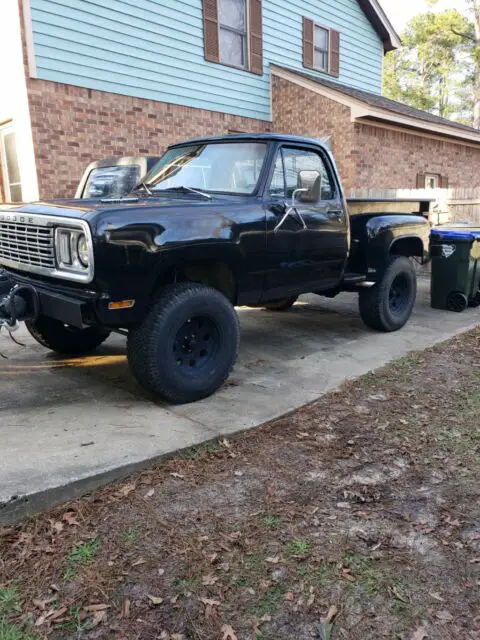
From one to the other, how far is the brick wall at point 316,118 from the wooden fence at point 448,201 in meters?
1.29

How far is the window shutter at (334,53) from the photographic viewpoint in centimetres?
1440

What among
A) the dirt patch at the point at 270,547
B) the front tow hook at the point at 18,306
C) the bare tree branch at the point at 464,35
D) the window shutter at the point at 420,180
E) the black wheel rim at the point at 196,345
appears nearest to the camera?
the dirt patch at the point at 270,547

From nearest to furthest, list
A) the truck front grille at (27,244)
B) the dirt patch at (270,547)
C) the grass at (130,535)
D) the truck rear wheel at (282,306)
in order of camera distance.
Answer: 1. the dirt patch at (270,547)
2. the grass at (130,535)
3. the truck front grille at (27,244)
4. the truck rear wheel at (282,306)

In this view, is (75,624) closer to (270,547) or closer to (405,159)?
(270,547)

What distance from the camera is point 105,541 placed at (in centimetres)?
253

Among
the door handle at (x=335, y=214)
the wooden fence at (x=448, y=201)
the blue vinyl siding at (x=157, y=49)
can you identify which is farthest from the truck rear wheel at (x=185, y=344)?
A: the blue vinyl siding at (x=157, y=49)

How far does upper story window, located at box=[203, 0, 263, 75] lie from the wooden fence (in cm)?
408

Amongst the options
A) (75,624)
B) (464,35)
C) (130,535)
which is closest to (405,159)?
(130,535)

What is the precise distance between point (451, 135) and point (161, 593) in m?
15.1

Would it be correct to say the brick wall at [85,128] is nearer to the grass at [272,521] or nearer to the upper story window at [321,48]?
the upper story window at [321,48]

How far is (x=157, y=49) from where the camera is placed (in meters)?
10.4

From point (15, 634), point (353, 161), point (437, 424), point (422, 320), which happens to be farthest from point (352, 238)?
point (353, 161)

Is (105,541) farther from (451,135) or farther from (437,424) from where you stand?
(451,135)

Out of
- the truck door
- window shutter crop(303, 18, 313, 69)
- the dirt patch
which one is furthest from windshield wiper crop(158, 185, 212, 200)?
window shutter crop(303, 18, 313, 69)
